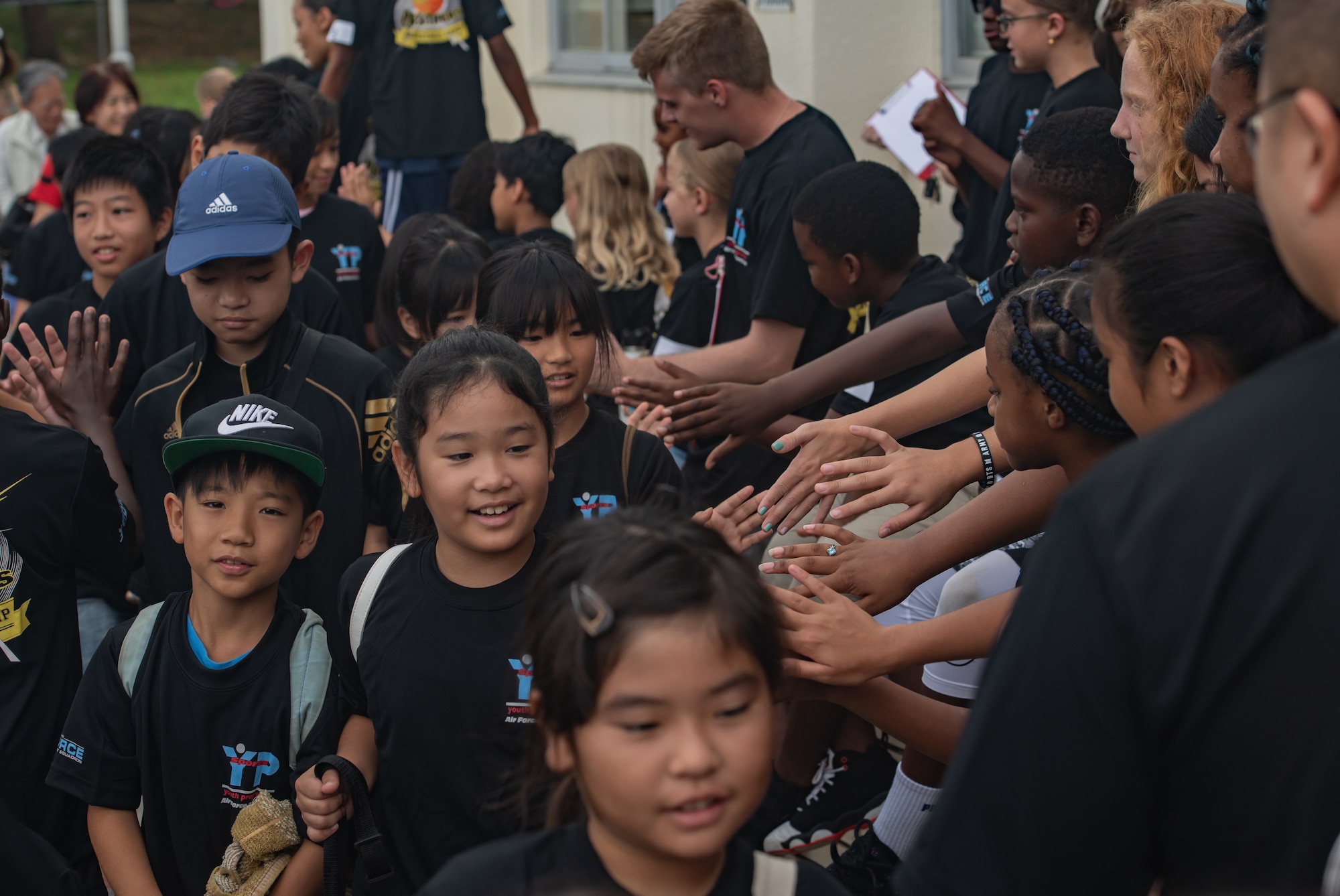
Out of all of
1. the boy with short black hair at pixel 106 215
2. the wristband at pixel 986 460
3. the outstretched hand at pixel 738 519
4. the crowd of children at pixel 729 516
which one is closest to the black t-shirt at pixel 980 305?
the crowd of children at pixel 729 516

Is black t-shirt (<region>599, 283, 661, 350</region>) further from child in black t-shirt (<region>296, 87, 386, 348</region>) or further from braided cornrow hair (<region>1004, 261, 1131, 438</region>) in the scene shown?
braided cornrow hair (<region>1004, 261, 1131, 438</region>)

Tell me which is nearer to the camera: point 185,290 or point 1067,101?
point 185,290

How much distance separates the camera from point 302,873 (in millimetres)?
2518

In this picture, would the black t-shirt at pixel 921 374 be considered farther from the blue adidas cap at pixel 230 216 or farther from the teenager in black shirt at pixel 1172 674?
the teenager in black shirt at pixel 1172 674

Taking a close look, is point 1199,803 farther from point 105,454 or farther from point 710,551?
point 105,454

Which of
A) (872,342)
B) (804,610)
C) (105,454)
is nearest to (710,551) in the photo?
(804,610)

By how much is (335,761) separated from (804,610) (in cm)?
99

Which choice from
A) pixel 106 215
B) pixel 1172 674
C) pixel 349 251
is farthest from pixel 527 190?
pixel 1172 674

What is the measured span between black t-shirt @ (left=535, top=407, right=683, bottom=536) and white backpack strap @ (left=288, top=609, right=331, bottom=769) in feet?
1.91

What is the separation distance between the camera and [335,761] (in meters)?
2.41

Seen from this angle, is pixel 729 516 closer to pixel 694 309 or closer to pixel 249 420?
pixel 249 420

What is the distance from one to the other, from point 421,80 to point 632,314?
2.68 m

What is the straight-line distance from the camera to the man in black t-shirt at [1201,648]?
3.72 ft

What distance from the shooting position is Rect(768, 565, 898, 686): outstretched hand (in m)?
2.11
